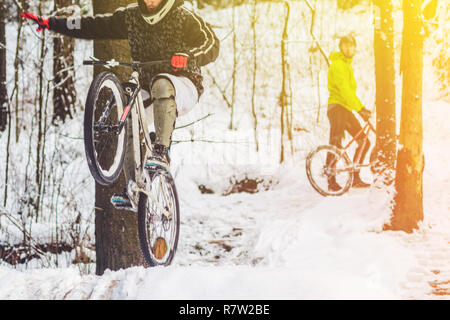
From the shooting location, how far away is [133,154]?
2672 mm

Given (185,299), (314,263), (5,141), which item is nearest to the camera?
(185,299)

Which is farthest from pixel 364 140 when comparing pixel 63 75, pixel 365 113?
pixel 63 75

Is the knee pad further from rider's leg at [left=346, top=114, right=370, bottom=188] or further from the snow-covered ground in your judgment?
rider's leg at [left=346, top=114, right=370, bottom=188]

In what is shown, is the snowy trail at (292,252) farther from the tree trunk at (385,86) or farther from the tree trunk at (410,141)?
the tree trunk at (385,86)

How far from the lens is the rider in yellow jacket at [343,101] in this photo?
445 cm

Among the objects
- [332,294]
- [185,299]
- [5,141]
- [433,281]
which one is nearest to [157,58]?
[185,299]

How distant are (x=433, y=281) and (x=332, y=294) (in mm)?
959

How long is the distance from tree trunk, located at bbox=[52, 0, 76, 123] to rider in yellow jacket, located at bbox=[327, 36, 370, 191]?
2683 mm

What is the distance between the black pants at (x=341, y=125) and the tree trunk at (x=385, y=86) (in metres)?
0.50

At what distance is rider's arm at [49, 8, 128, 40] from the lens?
282cm

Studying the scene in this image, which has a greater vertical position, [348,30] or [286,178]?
[348,30]

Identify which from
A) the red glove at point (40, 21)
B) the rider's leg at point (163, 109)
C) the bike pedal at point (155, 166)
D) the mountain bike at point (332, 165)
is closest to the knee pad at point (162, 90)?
the rider's leg at point (163, 109)

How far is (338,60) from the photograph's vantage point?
14.9ft
